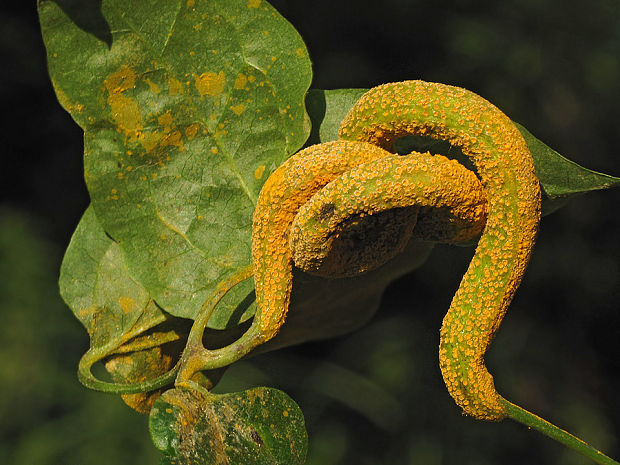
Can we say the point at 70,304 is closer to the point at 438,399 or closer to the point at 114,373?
the point at 114,373

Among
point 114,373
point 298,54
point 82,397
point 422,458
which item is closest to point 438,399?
point 422,458

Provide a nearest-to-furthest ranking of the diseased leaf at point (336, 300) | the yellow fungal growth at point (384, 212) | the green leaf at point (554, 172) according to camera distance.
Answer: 1. the yellow fungal growth at point (384, 212)
2. the green leaf at point (554, 172)
3. the diseased leaf at point (336, 300)

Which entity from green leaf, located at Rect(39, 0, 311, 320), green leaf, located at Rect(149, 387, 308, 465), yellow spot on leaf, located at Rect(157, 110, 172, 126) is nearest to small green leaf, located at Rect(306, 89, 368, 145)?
green leaf, located at Rect(39, 0, 311, 320)

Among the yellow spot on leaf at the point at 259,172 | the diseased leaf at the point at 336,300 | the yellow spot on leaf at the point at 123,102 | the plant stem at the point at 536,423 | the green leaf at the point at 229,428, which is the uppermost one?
the yellow spot on leaf at the point at 123,102

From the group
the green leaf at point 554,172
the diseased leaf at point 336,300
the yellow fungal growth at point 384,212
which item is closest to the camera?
the yellow fungal growth at point 384,212

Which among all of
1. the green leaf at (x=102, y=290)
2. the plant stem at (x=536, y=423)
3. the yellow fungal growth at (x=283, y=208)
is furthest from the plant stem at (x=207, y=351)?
the plant stem at (x=536, y=423)

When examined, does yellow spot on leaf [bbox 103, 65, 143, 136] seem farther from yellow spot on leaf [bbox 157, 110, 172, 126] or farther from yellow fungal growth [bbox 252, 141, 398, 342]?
yellow fungal growth [bbox 252, 141, 398, 342]

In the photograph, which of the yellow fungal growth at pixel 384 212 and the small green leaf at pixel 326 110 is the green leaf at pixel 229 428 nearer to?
the yellow fungal growth at pixel 384 212
